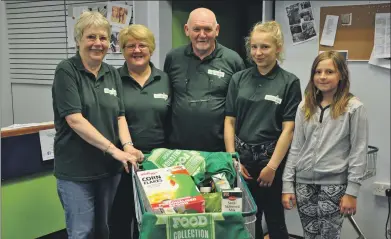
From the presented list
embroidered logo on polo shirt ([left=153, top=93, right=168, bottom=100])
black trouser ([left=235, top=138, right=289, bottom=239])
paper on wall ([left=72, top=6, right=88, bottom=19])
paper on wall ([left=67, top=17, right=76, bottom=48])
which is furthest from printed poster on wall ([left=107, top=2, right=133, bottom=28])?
black trouser ([left=235, top=138, right=289, bottom=239])

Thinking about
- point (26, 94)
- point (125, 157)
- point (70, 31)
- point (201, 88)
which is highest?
point (70, 31)

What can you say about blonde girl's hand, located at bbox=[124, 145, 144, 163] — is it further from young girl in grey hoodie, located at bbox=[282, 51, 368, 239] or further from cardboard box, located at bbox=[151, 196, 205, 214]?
young girl in grey hoodie, located at bbox=[282, 51, 368, 239]

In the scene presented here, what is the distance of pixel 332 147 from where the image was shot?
2.24 meters

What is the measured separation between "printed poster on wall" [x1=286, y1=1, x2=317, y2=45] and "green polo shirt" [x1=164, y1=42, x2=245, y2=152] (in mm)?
1041

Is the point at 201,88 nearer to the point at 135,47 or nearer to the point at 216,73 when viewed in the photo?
the point at 216,73

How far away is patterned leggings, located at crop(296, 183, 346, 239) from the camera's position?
2.26 metres

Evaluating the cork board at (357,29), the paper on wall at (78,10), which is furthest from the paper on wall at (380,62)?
the paper on wall at (78,10)

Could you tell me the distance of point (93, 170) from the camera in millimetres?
2350

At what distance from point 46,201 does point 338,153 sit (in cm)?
224

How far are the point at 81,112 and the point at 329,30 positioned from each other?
2077 millimetres

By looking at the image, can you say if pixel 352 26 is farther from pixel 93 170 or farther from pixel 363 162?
pixel 93 170

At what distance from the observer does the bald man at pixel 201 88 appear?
8.58 feet

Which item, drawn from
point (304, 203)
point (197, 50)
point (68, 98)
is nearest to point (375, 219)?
point (304, 203)

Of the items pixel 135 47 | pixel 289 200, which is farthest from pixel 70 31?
pixel 289 200
